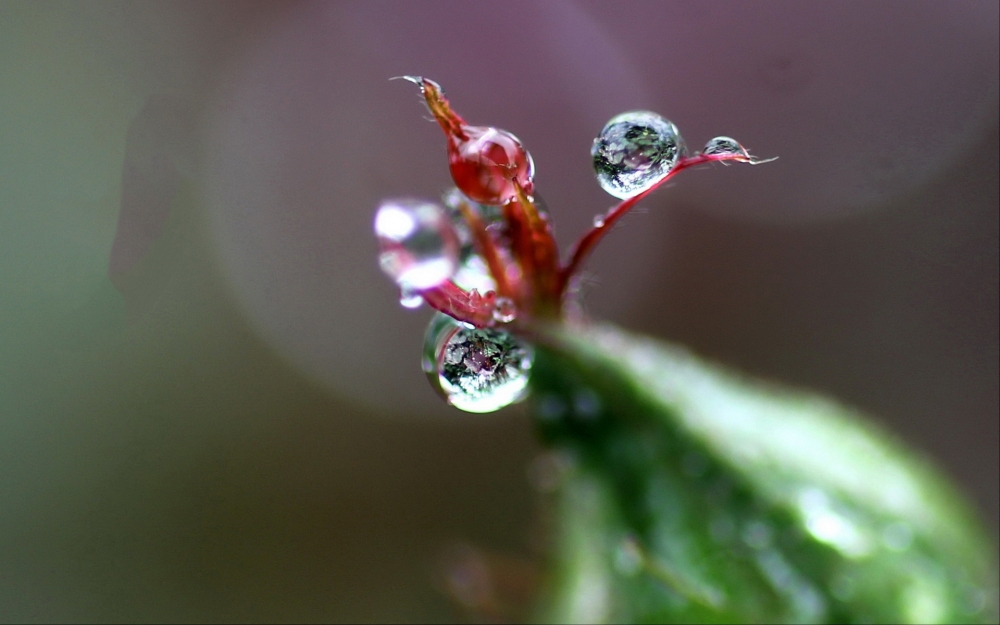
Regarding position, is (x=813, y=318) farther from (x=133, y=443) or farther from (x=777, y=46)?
(x=133, y=443)

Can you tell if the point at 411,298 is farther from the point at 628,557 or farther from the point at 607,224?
the point at 628,557

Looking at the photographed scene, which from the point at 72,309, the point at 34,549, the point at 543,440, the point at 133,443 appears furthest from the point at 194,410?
the point at 543,440

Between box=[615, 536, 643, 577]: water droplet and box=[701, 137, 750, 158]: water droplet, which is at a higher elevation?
box=[701, 137, 750, 158]: water droplet

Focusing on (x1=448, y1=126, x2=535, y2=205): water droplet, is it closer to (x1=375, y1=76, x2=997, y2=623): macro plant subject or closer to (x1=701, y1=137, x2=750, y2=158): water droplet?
(x1=375, y1=76, x2=997, y2=623): macro plant subject

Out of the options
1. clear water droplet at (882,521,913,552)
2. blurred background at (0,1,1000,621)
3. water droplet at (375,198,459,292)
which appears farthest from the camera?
blurred background at (0,1,1000,621)

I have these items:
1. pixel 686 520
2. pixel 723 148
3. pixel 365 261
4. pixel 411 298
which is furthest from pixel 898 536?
pixel 365 261

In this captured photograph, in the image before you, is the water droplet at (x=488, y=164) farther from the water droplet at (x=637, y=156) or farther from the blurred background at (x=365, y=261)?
the blurred background at (x=365, y=261)

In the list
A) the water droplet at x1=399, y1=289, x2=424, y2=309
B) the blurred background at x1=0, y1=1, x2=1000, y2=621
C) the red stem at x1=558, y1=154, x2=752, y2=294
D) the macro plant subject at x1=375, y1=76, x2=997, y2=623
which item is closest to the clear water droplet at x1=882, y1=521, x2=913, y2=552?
the macro plant subject at x1=375, y1=76, x2=997, y2=623
